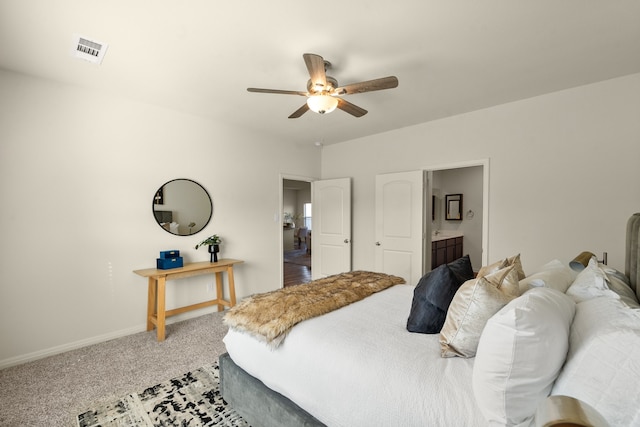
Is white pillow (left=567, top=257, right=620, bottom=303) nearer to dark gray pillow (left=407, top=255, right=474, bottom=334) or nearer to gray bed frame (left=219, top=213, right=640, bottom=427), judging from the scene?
gray bed frame (left=219, top=213, right=640, bottom=427)

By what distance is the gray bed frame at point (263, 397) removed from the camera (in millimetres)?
1476

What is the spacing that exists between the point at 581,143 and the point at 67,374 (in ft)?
17.0

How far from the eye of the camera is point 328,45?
2160mm

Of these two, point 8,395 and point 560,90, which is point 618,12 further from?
point 8,395

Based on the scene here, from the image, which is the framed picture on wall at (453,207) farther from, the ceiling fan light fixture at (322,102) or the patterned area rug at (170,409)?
the patterned area rug at (170,409)

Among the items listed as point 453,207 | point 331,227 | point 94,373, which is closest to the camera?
point 94,373

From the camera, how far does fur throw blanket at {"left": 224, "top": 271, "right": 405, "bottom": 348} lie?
1682mm

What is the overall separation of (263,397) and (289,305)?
A: 518mm

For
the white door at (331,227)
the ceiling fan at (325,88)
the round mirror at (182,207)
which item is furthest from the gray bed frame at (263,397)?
the white door at (331,227)

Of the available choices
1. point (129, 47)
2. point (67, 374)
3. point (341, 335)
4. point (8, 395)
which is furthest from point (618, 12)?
point (8, 395)

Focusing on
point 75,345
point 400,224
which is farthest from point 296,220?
point 75,345

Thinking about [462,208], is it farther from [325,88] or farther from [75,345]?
[75,345]

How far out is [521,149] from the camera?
128 inches

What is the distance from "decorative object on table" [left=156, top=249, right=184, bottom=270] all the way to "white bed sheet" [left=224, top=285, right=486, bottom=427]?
5.75 feet
